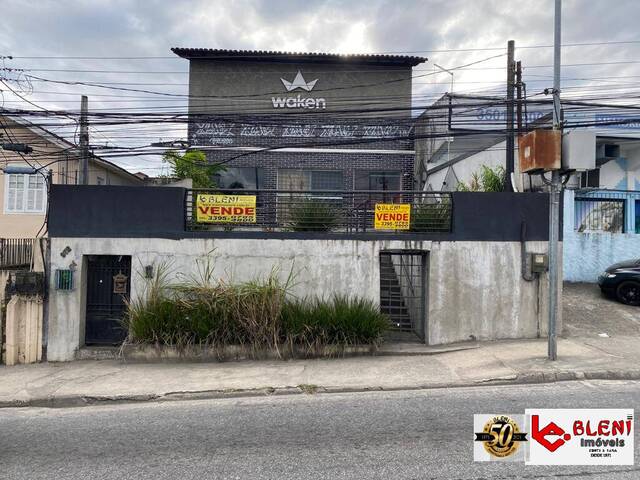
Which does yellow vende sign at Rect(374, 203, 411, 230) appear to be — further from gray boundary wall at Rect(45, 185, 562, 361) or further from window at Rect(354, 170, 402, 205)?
window at Rect(354, 170, 402, 205)

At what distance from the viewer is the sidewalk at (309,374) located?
22.0 feet

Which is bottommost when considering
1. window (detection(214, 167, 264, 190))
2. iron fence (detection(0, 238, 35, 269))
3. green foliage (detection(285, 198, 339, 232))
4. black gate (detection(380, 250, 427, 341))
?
black gate (detection(380, 250, 427, 341))

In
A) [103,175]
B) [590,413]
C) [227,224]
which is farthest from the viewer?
[103,175]

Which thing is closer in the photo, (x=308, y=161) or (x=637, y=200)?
(x=637, y=200)

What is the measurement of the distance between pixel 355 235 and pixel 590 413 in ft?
17.8

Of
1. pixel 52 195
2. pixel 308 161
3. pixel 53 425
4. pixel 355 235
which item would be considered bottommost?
pixel 53 425

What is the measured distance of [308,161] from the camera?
18922 mm

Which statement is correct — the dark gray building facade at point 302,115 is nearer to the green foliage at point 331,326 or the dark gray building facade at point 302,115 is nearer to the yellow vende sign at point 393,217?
the yellow vende sign at point 393,217

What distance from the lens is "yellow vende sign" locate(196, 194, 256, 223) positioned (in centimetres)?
941

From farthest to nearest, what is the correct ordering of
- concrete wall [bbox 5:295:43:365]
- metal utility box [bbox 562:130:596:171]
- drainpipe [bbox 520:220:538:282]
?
drainpipe [bbox 520:220:538:282] < concrete wall [bbox 5:295:43:365] < metal utility box [bbox 562:130:596:171]

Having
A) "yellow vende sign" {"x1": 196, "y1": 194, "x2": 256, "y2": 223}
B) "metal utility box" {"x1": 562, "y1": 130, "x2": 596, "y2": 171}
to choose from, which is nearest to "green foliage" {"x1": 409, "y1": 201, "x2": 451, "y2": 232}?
"metal utility box" {"x1": 562, "y1": 130, "x2": 596, "y2": 171}

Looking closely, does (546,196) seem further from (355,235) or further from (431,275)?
(355,235)

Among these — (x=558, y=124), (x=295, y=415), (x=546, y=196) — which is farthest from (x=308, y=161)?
(x=295, y=415)

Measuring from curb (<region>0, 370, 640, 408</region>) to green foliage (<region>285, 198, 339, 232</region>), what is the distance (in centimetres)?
377
